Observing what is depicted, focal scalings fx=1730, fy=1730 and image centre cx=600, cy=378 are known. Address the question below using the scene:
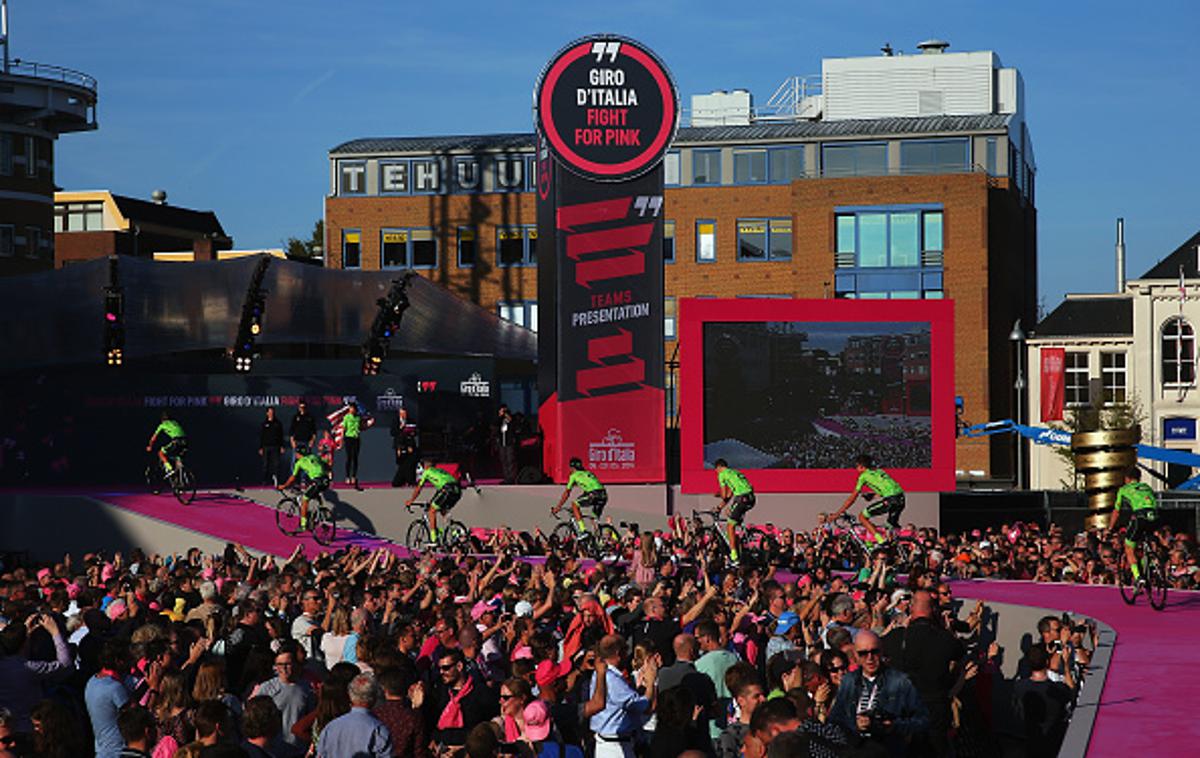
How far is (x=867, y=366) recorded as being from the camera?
40.3 metres

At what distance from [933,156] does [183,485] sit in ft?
134

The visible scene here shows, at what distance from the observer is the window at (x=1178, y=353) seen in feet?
209

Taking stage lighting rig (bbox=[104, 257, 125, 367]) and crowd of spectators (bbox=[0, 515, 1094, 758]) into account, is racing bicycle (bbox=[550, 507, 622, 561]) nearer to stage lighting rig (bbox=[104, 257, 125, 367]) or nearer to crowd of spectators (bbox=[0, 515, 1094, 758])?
crowd of spectators (bbox=[0, 515, 1094, 758])

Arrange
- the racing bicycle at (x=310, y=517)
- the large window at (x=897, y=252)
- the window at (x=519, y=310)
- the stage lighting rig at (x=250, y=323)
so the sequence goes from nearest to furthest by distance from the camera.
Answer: the racing bicycle at (x=310, y=517)
the stage lighting rig at (x=250, y=323)
the large window at (x=897, y=252)
the window at (x=519, y=310)

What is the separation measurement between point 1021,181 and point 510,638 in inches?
2532

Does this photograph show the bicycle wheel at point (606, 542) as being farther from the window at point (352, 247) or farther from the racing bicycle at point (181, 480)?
the window at point (352, 247)

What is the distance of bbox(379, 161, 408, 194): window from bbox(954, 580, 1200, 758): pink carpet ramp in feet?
166

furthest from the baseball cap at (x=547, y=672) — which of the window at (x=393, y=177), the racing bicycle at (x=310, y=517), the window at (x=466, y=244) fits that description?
the window at (x=393, y=177)

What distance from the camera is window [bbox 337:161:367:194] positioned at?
74.0 m

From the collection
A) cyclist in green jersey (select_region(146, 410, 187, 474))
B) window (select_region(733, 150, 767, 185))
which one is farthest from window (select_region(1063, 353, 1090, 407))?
cyclist in green jersey (select_region(146, 410, 187, 474))

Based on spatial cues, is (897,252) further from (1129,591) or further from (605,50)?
(1129,591)

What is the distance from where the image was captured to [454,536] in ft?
103

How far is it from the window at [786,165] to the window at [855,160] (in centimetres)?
97

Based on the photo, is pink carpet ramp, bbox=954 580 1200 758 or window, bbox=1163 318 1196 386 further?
window, bbox=1163 318 1196 386
